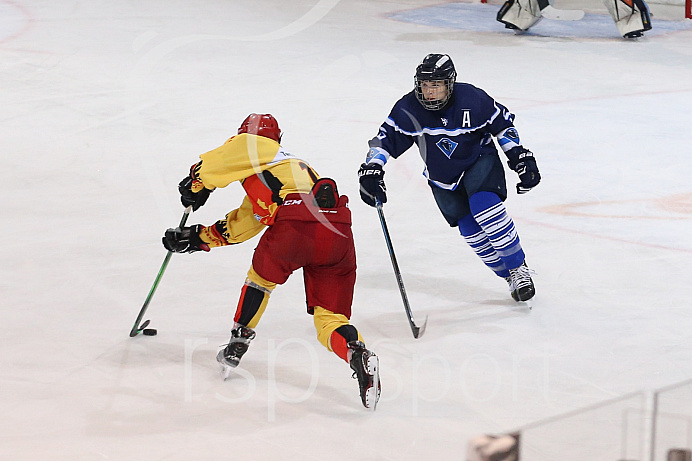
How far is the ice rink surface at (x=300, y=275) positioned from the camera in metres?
3.26

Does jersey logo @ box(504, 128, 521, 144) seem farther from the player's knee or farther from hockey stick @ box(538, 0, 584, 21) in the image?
hockey stick @ box(538, 0, 584, 21)

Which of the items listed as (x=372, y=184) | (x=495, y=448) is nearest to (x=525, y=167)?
(x=372, y=184)

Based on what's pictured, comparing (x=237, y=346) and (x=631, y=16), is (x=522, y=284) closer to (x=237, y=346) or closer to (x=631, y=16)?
(x=237, y=346)

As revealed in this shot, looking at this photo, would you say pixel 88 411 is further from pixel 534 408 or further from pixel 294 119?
pixel 294 119

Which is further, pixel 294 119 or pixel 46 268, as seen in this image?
pixel 294 119

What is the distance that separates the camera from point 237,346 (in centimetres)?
344

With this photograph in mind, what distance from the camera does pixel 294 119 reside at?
770 cm

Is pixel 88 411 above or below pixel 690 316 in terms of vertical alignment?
above

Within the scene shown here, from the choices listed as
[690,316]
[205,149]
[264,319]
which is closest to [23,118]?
[205,149]

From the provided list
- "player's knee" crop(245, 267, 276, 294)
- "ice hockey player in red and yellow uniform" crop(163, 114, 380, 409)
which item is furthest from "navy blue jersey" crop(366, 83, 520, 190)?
"player's knee" crop(245, 267, 276, 294)

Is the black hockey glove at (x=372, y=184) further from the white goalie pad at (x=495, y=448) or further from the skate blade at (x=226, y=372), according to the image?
the white goalie pad at (x=495, y=448)

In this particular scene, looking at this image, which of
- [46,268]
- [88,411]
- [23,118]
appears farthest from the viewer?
[23,118]

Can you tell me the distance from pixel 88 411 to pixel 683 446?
2252 mm

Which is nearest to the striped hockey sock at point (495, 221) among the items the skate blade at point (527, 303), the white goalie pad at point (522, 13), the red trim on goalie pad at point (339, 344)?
the skate blade at point (527, 303)
